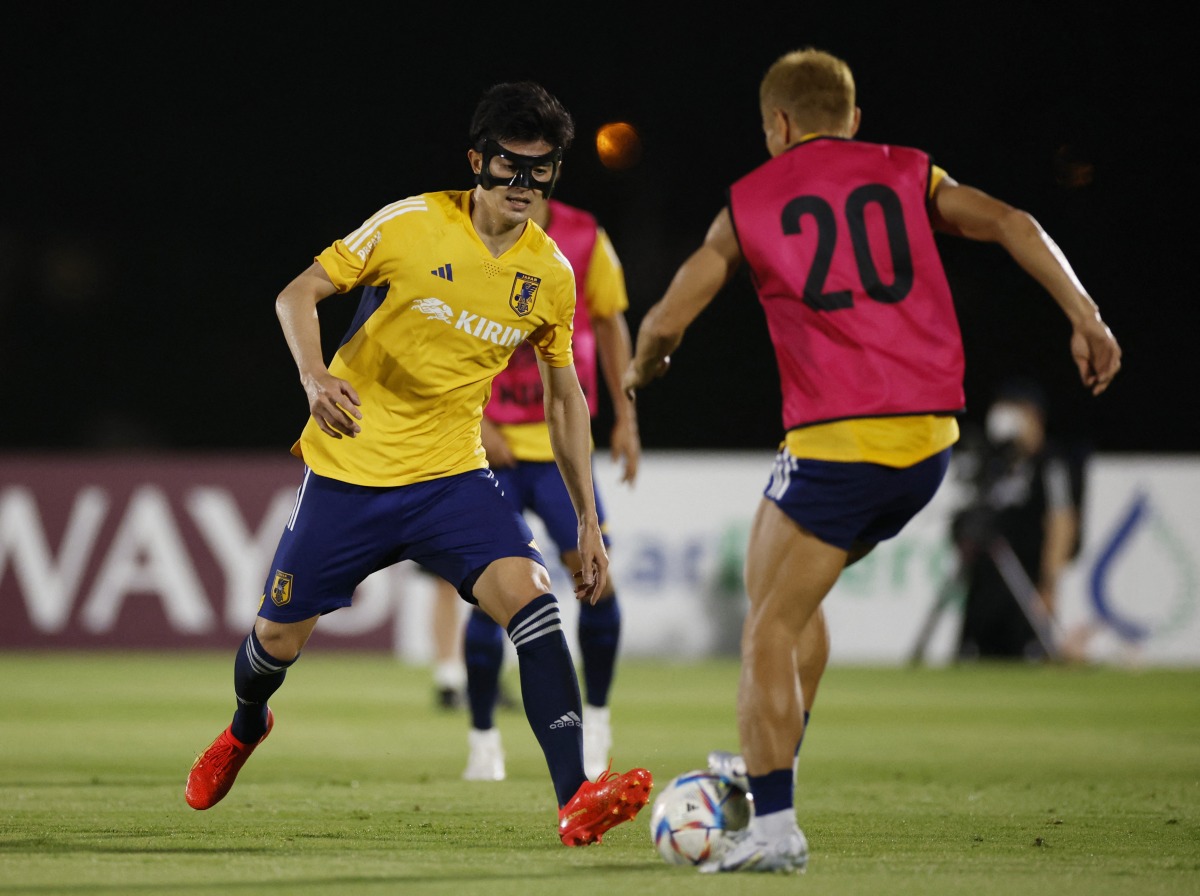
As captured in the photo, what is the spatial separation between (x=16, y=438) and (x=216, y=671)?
9370 millimetres

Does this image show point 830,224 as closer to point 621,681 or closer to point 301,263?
point 621,681

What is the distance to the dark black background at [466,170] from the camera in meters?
20.0

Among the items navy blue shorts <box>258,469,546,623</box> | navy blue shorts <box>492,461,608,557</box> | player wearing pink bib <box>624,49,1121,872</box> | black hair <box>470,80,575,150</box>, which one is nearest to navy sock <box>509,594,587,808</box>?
navy blue shorts <box>258,469,546,623</box>

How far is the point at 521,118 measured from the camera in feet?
17.1

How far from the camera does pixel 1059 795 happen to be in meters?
6.41

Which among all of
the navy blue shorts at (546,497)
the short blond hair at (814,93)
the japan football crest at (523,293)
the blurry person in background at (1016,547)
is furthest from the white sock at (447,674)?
the short blond hair at (814,93)

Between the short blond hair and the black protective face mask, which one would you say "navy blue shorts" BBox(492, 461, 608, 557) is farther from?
the short blond hair

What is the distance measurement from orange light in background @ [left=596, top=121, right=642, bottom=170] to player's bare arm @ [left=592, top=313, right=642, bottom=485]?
41.7ft

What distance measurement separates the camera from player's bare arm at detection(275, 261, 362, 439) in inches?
183

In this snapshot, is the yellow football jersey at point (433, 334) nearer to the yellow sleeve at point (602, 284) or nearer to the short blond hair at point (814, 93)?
the short blond hair at point (814, 93)

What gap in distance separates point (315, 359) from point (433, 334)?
21.9 inches

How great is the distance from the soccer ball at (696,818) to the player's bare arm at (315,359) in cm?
130

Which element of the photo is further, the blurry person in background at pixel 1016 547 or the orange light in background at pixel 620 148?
the orange light in background at pixel 620 148

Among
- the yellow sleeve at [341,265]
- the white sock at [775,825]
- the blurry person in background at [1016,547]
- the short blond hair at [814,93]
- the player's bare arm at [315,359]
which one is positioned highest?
the short blond hair at [814,93]
